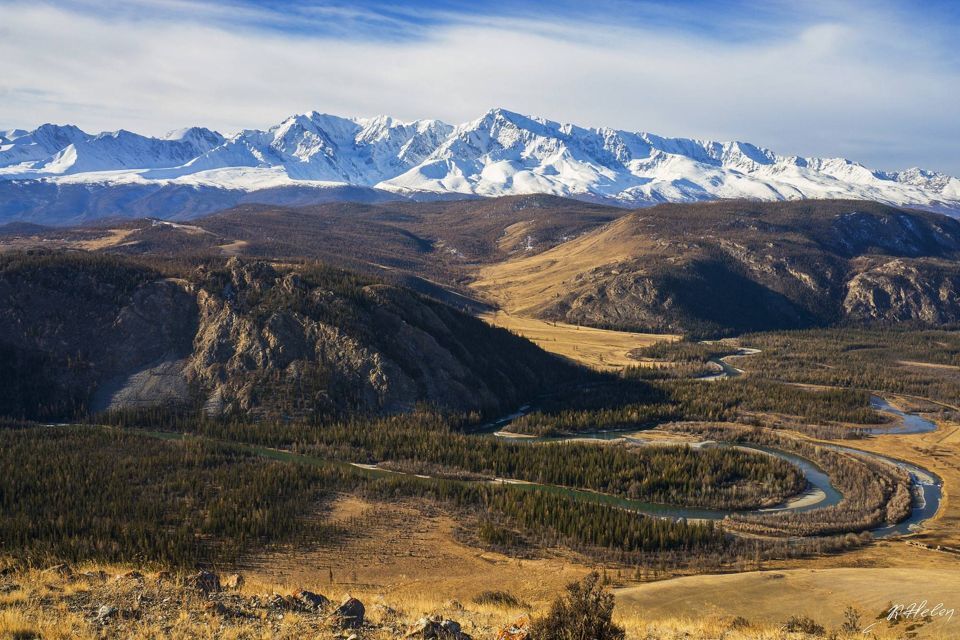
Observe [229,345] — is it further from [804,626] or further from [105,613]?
[804,626]

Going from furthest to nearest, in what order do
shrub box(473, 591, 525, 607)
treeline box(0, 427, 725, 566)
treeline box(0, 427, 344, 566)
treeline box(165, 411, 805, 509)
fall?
treeline box(165, 411, 805, 509) < treeline box(0, 427, 725, 566) < treeline box(0, 427, 344, 566) < shrub box(473, 591, 525, 607)

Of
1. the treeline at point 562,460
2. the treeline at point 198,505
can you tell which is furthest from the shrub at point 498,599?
the treeline at point 562,460

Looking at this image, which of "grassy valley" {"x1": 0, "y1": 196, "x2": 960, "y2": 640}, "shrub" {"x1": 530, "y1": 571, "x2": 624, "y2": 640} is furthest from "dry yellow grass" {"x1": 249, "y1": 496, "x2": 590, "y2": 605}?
"shrub" {"x1": 530, "y1": 571, "x2": 624, "y2": 640}

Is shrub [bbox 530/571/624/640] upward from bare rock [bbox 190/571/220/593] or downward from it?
upward

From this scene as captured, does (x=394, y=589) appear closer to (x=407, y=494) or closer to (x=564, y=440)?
(x=407, y=494)

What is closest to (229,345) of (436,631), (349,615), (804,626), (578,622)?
(349,615)

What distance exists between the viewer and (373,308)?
147 metres

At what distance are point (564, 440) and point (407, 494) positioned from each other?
38353mm

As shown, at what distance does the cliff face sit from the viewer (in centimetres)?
12419

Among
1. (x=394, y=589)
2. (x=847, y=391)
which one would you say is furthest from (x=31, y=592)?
(x=847, y=391)

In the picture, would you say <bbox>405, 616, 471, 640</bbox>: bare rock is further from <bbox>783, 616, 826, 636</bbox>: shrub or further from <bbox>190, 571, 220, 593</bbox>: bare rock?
<bbox>783, 616, 826, 636</bbox>: shrub

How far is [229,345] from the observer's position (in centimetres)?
13350

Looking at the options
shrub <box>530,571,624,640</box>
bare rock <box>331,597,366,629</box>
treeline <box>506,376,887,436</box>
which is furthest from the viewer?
treeline <box>506,376,887,436</box>

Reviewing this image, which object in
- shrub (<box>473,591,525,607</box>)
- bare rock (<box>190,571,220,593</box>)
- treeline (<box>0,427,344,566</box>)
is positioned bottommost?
treeline (<box>0,427,344,566</box>)
